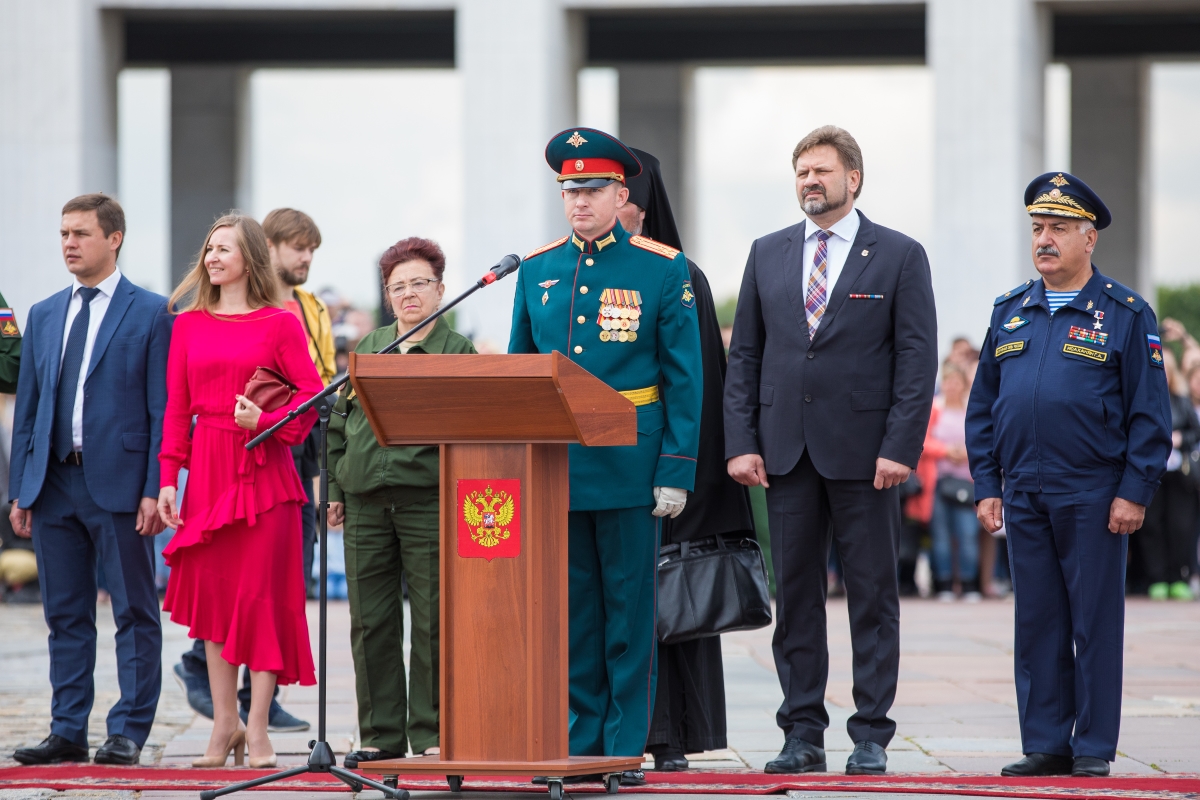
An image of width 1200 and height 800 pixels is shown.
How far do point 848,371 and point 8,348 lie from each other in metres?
3.21

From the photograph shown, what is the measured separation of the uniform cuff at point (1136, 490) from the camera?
555 centimetres

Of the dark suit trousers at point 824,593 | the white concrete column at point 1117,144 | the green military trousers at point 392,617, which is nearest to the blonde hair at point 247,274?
the green military trousers at point 392,617

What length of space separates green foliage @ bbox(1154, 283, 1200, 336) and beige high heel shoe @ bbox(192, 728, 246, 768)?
48.1m

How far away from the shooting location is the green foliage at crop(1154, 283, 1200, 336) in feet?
167

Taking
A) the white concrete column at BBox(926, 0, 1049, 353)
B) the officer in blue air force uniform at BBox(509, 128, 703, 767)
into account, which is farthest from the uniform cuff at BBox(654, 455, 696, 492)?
the white concrete column at BBox(926, 0, 1049, 353)

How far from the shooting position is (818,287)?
5.90 metres

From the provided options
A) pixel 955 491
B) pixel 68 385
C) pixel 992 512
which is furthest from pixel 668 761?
pixel 955 491

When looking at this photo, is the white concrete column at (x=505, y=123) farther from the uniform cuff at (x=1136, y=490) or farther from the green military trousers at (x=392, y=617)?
the uniform cuff at (x=1136, y=490)

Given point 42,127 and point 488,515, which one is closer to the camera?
point 488,515

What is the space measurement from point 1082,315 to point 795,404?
41.4 inches

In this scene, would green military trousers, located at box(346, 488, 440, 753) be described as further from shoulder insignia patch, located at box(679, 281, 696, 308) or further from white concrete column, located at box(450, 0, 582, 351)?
white concrete column, located at box(450, 0, 582, 351)

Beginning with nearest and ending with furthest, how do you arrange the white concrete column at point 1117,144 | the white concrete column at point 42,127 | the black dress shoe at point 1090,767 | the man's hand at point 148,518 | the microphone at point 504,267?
the microphone at point 504,267
the black dress shoe at point 1090,767
the man's hand at point 148,518
the white concrete column at point 42,127
the white concrete column at point 1117,144

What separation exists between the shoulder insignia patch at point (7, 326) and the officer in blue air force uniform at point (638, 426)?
2171mm

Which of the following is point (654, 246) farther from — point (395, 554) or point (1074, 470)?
point (1074, 470)
